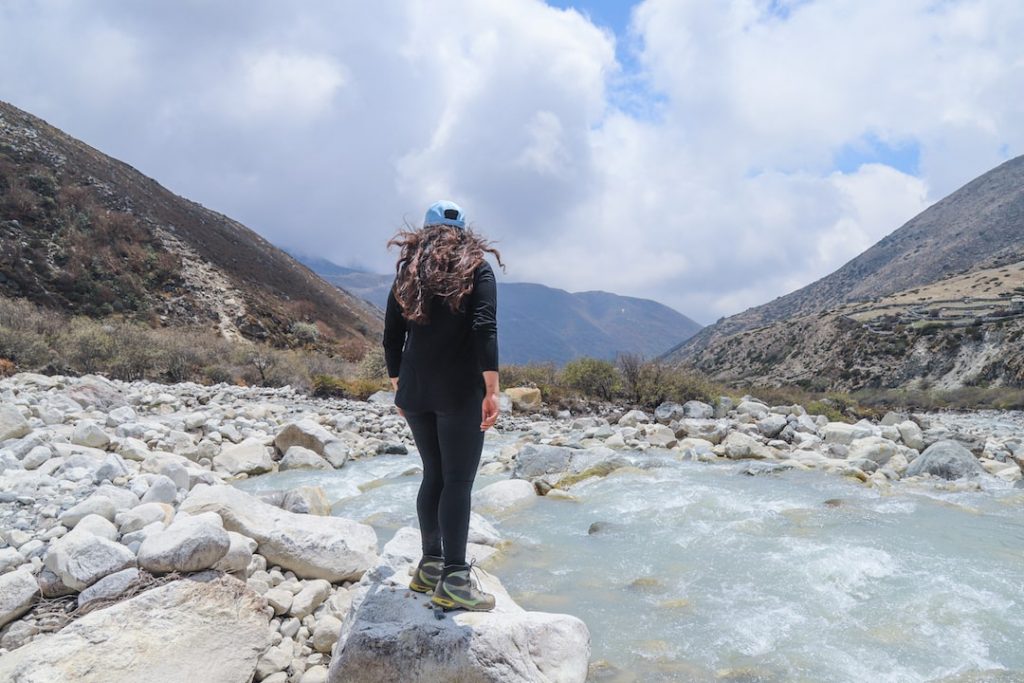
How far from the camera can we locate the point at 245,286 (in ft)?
122

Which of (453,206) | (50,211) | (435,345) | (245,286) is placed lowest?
(435,345)

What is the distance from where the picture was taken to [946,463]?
8.66 m

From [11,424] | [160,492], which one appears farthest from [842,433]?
[11,424]

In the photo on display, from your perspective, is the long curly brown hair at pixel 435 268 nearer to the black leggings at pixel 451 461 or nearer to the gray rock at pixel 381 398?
the black leggings at pixel 451 461

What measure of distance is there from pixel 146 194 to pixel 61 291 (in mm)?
16547

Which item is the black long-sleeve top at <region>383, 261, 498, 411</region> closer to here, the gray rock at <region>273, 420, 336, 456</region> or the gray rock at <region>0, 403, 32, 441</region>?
the gray rock at <region>0, 403, 32, 441</region>

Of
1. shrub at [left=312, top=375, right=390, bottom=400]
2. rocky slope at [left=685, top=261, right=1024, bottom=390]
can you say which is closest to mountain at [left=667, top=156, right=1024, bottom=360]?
rocky slope at [left=685, top=261, right=1024, bottom=390]

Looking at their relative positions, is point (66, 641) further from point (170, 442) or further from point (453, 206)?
point (170, 442)

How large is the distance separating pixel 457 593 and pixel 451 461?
67 cm

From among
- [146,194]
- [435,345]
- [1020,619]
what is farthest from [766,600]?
[146,194]

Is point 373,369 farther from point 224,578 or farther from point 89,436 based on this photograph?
point 224,578

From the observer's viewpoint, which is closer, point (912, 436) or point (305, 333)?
point (912, 436)

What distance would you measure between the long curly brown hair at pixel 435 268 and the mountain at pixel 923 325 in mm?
24531

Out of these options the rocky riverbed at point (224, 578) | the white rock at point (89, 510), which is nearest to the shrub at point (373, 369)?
the rocky riverbed at point (224, 578)
